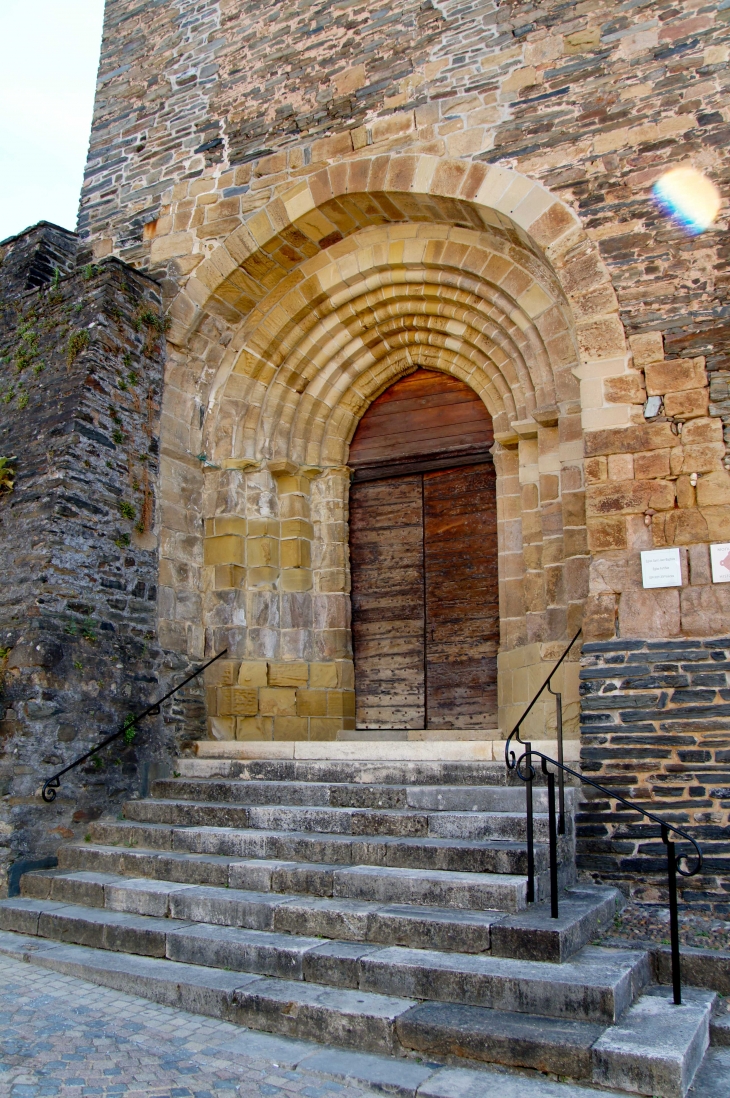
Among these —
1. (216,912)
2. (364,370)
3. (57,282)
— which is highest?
(57,282)

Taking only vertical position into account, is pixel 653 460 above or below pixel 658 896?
above

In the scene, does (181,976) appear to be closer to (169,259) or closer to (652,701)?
(652,701)

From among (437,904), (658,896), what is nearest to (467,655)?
(658,896)

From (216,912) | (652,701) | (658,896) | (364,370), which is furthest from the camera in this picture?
(364,370)

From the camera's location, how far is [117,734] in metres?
6.18

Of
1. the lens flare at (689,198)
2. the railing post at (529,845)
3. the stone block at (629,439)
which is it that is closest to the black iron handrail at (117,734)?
the railing post at (529,845)

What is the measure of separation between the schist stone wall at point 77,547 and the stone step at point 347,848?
0.68 meters

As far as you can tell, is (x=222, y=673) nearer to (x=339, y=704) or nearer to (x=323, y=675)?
(x=323, y=675)

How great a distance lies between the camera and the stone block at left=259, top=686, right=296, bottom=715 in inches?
281

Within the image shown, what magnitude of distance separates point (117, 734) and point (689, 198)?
5.07 meters

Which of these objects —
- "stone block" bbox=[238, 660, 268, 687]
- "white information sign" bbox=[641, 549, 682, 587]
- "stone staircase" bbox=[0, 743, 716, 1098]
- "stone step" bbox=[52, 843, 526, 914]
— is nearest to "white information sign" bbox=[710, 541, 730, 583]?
"white information sign" bbox=[641, 549, 682, 587]

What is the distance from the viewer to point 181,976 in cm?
Answer: 393

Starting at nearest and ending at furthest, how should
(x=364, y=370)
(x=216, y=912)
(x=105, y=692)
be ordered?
(x=216, y=912) → (x=105, y=692) → (x=364, y=370)

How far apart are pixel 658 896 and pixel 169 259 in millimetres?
6031
